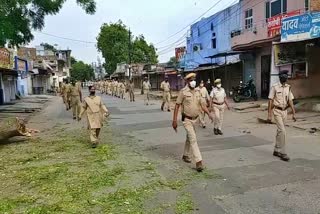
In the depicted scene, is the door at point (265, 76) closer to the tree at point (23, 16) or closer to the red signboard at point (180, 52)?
the tree at point (23, 16)

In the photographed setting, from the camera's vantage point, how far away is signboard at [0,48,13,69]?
80.3 ft

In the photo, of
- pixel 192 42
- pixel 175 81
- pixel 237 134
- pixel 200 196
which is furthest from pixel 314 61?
pixel 175 81

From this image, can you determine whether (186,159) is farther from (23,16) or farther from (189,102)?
(23,16)

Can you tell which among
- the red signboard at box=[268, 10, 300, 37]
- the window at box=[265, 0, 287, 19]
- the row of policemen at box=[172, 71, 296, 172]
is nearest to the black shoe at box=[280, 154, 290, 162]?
the row of policemen at box=[172, 71, 296, 172]

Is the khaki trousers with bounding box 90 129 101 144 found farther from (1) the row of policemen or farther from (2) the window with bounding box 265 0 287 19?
(2) the window with bounding box 265 0 287 19

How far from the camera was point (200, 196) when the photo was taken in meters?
5.98

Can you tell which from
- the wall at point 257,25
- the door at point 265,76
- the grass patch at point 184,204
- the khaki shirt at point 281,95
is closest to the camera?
the grass patch at point 184,204

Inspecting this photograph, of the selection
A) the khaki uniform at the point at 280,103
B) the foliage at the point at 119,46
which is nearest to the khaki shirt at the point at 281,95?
the khaki uniform at the point at 280,103

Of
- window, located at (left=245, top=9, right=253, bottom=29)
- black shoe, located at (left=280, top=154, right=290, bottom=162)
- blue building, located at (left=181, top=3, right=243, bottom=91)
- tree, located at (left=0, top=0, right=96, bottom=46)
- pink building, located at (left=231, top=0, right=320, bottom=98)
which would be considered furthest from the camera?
blue building, located at (left=181, top=3, right=243, bottom=91)

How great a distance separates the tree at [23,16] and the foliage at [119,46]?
54.6 meters

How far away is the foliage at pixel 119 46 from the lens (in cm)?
7238

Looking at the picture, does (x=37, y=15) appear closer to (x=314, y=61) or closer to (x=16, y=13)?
(x=16, y=13)

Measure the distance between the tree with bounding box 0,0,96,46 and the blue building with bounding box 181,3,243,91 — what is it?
11.9 meters

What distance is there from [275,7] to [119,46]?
174 feet
